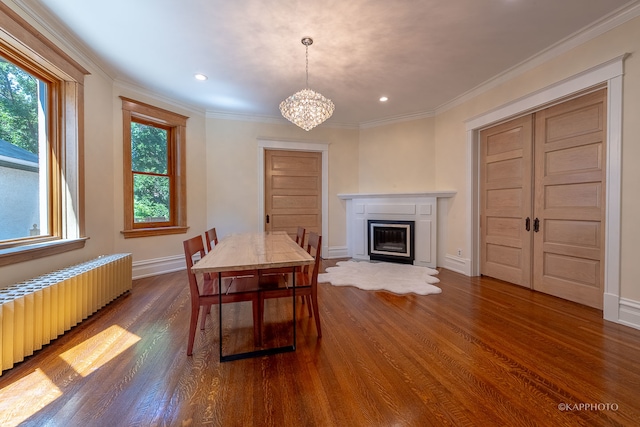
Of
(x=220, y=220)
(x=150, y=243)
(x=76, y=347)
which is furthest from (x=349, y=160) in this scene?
(x=76, y=347)

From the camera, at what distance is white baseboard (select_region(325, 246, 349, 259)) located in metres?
5.17

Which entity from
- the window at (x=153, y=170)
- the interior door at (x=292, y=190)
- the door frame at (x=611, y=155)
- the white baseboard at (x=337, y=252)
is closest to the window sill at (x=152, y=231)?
the window at (x=153, y=170)

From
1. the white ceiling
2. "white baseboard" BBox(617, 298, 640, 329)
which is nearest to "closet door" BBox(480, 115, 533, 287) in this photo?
the white ceiling

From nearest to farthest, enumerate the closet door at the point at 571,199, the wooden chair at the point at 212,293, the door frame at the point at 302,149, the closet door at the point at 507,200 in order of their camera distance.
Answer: the wooden chair at the point at 212,293 < the closet door at the point at 571,199 < the closet door at the point at 507,200 < the door frame at the point at 302,149

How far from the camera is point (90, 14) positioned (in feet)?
7.40

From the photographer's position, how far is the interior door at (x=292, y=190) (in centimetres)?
494

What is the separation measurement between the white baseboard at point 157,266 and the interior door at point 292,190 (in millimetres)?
1569

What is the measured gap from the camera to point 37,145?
244cm

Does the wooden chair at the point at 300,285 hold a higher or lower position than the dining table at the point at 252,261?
lower

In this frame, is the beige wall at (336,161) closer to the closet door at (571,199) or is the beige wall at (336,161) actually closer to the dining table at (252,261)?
the closet door at (571,199)

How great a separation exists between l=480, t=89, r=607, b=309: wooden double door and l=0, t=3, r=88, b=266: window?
5.07 m

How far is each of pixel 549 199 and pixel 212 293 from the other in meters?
3.69

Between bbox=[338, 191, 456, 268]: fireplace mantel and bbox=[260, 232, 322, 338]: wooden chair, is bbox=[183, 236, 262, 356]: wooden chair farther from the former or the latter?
bbox=[338, 191, 456, 268]: fireplace mantel

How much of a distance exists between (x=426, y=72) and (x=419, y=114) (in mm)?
1477
